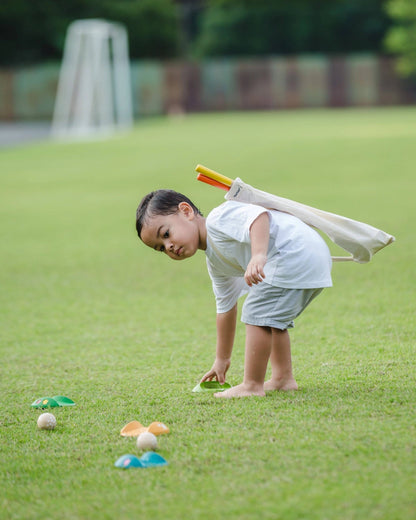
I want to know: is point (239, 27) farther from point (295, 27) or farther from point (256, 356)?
point (256, 356)

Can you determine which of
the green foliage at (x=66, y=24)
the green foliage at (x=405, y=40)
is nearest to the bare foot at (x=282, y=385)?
the green foliage at (x=405, y=40)

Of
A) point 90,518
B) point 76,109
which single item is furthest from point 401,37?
point 90,518

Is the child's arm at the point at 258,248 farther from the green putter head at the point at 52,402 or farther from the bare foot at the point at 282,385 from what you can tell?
the green putter head at the point at 52,402

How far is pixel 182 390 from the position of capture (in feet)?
10.9

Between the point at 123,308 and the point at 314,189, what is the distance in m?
6.16

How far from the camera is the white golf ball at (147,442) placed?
2582mm

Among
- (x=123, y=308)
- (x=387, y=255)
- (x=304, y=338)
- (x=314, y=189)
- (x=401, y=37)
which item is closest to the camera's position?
(x=304, y=338)

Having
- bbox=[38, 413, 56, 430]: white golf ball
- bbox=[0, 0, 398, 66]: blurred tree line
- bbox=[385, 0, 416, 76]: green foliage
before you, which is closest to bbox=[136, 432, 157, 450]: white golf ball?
bbox=[38, 413, 56, 430]: white golf ball

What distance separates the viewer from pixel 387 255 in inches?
252

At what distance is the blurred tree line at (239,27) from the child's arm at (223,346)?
3452cm

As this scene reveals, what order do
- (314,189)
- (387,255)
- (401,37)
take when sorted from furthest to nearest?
(401,37), (314,189), (387,255)

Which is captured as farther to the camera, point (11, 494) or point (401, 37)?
point (401, 37)

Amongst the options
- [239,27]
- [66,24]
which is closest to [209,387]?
[66,24]

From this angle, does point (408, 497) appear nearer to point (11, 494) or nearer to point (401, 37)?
point (11, 494)
